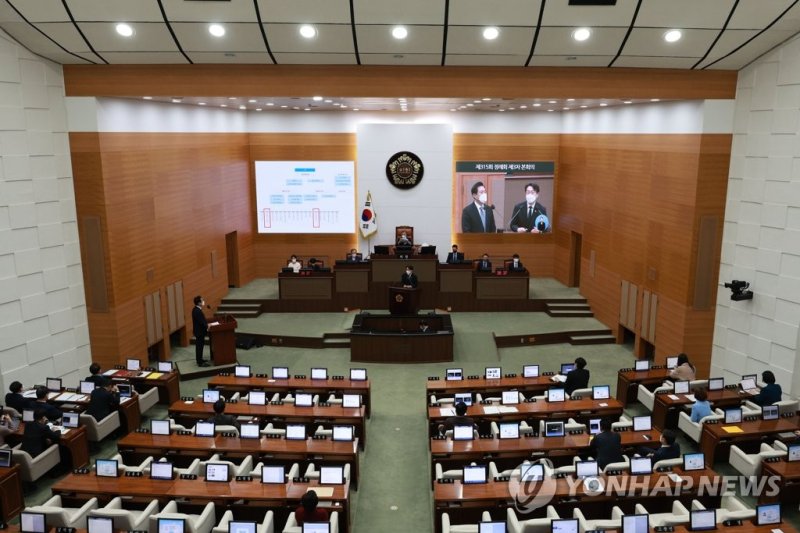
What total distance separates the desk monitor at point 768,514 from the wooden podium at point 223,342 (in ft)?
32.5

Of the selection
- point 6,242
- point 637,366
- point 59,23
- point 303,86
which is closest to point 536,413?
point 637,366

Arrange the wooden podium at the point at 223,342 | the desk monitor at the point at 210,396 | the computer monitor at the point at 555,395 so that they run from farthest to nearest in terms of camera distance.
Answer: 1. the wooden podium at the point at 223,342
2. the desk monitor at the point at 210,396
3. the computer monitor at the point at 555,395

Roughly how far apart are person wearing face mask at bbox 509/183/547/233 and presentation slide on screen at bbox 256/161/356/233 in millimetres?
4975

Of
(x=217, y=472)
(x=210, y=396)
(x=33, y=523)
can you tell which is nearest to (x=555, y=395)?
(x=217, y=472)

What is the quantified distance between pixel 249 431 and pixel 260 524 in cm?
192

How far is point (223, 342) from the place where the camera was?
13.0 meters

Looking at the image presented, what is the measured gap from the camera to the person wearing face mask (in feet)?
61.5

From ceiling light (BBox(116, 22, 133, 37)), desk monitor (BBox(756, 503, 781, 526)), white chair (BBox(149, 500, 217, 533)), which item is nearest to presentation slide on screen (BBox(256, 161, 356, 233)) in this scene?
ceiling light (BBox(116, 22, 133, 37))

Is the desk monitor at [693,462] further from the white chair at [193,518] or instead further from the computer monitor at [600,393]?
the white chair at [193,518]

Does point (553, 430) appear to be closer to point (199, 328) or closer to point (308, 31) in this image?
point (308, 31)

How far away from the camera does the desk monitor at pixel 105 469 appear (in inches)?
287

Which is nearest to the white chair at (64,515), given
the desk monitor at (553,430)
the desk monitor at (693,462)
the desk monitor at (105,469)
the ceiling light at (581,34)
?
the desk monitor at (105,469)

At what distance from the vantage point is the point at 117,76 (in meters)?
11.0

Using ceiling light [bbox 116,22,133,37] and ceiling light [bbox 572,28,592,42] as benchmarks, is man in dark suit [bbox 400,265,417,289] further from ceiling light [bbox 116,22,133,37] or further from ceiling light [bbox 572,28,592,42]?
ceiling light [bbox 116,22,133,37]
